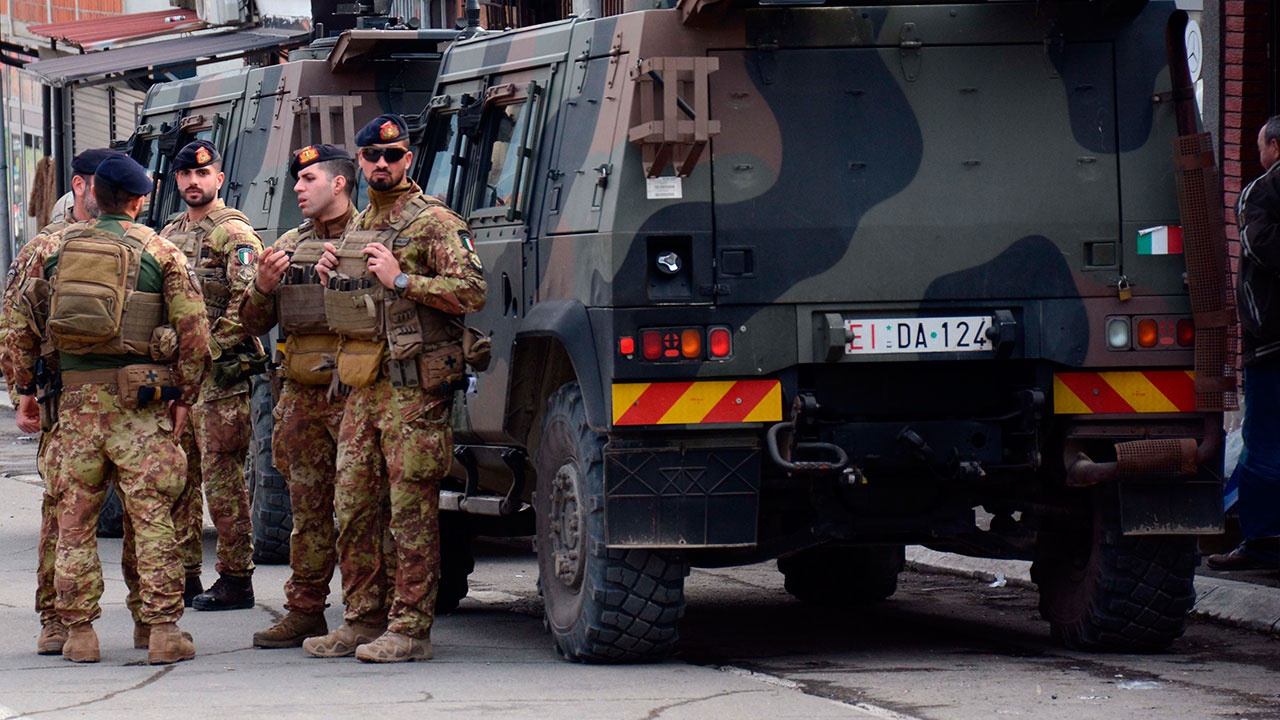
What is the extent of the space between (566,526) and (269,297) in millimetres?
1594

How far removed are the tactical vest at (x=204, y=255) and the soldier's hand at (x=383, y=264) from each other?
6.27ft

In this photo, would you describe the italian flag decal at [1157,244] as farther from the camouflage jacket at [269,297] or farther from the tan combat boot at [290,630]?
the tan combat boot at [290,630]

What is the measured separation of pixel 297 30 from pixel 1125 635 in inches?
725

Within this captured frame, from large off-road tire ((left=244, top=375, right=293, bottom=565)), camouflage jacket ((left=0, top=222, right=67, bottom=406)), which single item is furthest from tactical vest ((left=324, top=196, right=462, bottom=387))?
large off-road tire ((left=244, top=375, right=293, bottom=565))

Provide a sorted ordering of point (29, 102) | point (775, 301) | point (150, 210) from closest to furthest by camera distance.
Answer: point (775, 301), point (150, 210), point (29, 102)

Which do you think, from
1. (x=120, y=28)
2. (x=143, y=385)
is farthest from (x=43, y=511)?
(x=120, y=28)

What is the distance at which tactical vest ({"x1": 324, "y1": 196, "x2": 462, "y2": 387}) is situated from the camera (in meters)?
7.32

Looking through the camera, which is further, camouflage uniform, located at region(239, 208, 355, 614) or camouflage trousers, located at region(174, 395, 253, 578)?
camouflage trousers, located at region(174, 395, 253, 578)

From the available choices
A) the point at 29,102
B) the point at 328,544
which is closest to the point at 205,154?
the point at 328,544

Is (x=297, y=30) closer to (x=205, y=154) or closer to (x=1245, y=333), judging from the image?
(x=205, y=154)

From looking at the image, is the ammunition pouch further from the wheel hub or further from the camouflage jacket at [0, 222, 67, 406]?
the wheel hub

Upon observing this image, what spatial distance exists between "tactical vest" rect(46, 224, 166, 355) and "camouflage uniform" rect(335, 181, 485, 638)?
2.63 ft

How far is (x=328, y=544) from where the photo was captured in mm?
7824

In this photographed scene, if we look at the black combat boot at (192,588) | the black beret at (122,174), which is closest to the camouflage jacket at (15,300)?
the black beret at (122,174)
